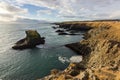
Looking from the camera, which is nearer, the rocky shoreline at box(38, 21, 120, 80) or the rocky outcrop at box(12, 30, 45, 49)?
the rocky shoreline at box(38, 21, 120, 80)

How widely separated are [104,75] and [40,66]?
1321 inches

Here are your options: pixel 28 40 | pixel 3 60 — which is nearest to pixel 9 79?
pixel 3 60

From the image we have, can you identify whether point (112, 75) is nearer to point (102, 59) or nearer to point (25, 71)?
point (102, 59)

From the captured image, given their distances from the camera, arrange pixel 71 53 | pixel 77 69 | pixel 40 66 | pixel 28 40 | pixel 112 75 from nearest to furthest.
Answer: pixel 112 75
pixel 77 69
pixel 40 66
pixel 71 53
pixel 28 40

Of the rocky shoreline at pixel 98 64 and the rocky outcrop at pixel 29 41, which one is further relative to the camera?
the rocky outcrop at pixel 29 41

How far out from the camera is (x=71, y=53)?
74188mm

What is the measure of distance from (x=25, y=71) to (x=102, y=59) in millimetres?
25650

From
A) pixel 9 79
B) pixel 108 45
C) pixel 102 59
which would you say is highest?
pixel 108 45

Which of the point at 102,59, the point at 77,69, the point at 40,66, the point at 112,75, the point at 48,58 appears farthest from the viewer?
the point at 48,58

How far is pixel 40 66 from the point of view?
195 ft

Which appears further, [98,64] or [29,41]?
[29,41]

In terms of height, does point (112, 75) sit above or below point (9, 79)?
above

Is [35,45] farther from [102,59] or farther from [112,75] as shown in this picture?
[112,75]

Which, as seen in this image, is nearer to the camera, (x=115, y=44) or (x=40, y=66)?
(x=115, y=44)
